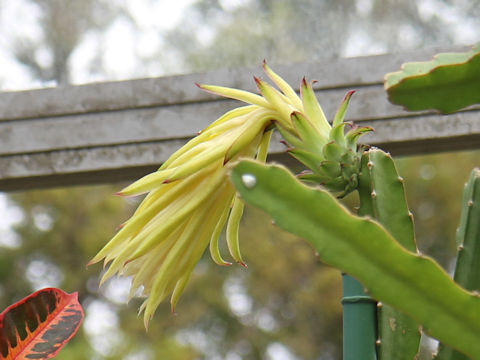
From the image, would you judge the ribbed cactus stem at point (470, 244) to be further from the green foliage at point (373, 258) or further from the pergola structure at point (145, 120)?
the pergola structure at point (145, 120)

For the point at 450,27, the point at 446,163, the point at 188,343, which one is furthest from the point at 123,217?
the point at 450,27

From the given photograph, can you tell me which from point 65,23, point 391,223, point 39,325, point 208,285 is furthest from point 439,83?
point 208,285

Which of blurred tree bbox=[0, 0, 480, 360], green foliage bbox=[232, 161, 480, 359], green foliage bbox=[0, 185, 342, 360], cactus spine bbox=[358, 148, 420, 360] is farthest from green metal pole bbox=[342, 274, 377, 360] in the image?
green foliage bbox=[0, 185, 342, 360]

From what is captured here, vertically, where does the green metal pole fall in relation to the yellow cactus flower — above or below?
below

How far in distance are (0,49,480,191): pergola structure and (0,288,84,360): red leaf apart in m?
0.62

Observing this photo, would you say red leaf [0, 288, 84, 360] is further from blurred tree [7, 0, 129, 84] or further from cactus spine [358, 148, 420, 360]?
blurred tree [7, 0, 129, 84]

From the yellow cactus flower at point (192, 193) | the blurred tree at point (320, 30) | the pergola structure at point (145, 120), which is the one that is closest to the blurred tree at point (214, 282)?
the blurred tree at point (320, 30)

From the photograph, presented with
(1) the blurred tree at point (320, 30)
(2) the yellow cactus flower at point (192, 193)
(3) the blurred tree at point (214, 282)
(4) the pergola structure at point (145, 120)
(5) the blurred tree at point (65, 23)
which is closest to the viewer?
(2) the yellow cactus flower at point (192, 193)

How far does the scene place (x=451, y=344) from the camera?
1.24ft

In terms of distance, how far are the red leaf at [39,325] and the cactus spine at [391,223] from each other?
222mm

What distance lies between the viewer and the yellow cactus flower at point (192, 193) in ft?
1.58

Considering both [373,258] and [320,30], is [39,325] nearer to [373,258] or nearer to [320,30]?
[373,258]

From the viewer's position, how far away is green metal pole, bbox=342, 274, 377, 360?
1.61 ft

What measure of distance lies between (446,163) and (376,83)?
18.8 ft
